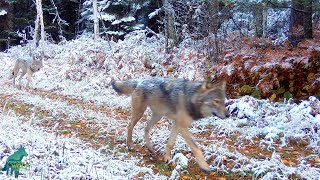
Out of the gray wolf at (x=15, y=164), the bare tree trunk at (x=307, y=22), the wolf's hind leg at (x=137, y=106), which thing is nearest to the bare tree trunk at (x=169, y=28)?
the bare tree trunk at (x=307, y=22)

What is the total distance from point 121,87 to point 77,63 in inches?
420

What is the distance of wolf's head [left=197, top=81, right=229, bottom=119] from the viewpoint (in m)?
5.12

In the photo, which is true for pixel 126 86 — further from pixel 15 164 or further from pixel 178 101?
pixel 15 164

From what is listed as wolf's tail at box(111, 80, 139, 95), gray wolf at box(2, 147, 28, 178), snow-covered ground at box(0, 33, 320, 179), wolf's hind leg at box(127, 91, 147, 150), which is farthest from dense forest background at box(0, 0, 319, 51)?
gray wolf at box(2, 147, 28, 178)

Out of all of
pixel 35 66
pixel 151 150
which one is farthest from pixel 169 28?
pixel 151 150

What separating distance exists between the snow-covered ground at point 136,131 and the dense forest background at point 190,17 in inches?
62.3

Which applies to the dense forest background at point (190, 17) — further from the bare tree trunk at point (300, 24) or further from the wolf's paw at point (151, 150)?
the wolf's paw at point (151, 150)

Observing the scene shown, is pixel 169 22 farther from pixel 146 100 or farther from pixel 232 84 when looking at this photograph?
pixel 146 100

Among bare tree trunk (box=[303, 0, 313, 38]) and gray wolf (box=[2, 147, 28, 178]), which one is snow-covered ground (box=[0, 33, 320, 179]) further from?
bare tree trunk (box=[303, 0, 313, 38])

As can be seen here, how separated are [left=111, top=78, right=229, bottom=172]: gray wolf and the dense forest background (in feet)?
16.2

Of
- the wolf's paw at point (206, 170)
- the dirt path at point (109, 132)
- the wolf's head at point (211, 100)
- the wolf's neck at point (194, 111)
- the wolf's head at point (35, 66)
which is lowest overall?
the dirt path at point (109, 132)

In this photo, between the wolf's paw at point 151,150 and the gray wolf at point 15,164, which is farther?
the wolf's paw at point 151,150

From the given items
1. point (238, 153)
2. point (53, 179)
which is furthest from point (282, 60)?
point (53, 179)

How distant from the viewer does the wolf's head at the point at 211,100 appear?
16.8 ft
